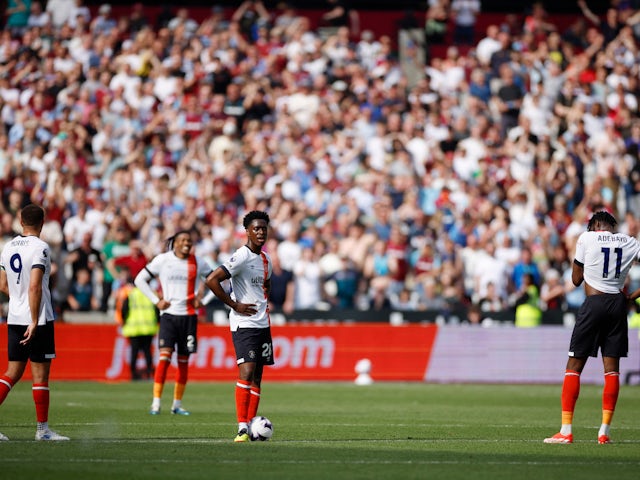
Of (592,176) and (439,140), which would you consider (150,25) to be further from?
(592,176)

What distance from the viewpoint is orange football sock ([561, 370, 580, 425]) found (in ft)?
45.8

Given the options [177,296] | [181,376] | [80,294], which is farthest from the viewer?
[80,294]

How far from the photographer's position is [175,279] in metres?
18.6

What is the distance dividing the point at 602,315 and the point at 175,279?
22.6ft

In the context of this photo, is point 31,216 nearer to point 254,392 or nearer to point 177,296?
point 254,392

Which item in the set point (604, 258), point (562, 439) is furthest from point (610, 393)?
point (604, 258)

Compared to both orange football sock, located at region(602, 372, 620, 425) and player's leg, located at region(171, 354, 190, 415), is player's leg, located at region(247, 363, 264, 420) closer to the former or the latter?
orange football sock, located at region(602, 372, 620, 425)

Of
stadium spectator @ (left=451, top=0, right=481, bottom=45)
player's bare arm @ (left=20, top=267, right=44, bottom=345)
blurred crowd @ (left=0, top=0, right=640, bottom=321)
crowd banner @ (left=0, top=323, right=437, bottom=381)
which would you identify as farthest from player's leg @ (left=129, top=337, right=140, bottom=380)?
stadium spectator @ (left=451, top=0, right=481, bottom=45)

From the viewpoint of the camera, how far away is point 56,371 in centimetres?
2584

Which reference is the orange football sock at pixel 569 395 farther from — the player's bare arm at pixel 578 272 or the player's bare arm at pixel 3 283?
the player's bare arm at pixel 3 283

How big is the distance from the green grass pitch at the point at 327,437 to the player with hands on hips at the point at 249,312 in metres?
0.51

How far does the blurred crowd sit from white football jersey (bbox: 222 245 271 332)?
1171 cm

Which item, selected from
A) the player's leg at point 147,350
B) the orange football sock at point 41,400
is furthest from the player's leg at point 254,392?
the player's leg at point 147,350

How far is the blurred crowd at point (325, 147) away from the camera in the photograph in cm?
2769
